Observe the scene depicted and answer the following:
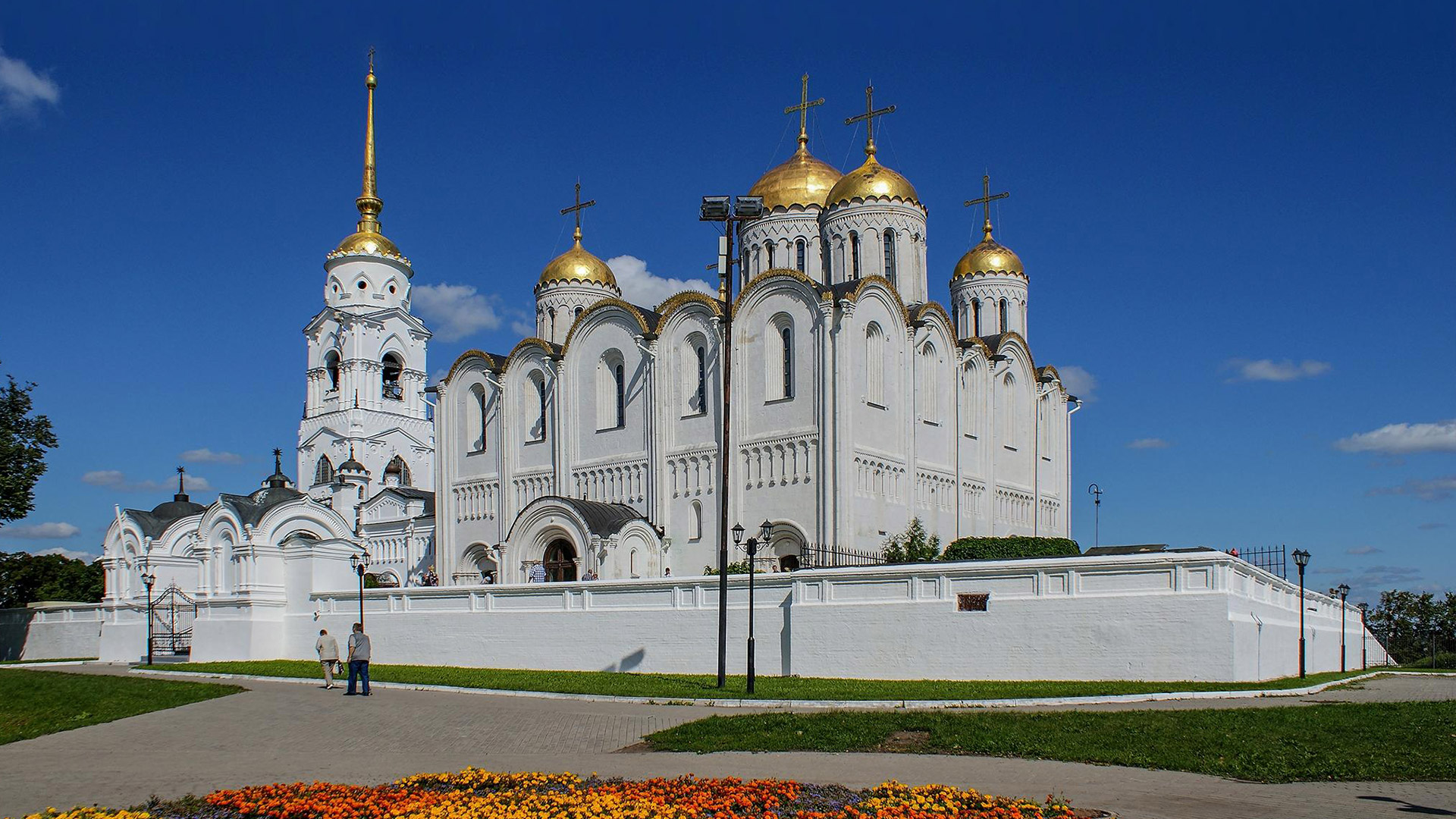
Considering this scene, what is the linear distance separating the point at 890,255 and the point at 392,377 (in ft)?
102

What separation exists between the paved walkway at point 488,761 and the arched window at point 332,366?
43.2 m

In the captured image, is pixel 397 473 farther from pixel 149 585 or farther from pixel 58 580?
pixel 149 585

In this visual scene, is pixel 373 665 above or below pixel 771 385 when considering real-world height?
below

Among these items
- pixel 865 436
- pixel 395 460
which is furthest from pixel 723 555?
pixel 395 460

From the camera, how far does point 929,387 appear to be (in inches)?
1519

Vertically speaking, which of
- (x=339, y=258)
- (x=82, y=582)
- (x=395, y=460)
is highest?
(x=339, y=258)

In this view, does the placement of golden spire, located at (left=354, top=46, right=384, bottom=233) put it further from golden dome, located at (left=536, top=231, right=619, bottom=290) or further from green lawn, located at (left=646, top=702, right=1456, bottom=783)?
green lawn, located at (left=646, top=702, right=1456, bottom=783)

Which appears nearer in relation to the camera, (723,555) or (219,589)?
(723,555)

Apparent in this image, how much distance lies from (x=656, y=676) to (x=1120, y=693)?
908cm

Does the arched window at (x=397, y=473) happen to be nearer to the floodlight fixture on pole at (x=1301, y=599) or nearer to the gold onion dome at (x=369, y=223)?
the gold onion dome at (x=369, y=223)

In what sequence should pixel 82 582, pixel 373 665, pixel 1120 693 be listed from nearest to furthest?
pixel 1120 693 → pixel 373 665 → pixel 82 582

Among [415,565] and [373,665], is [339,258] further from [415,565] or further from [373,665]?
[373,665]

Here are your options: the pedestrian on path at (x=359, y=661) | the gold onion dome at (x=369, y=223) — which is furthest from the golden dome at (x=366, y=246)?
the pedestrian on path at (x=359, y=661)

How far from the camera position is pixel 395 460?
60.6m
